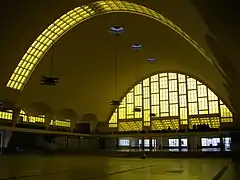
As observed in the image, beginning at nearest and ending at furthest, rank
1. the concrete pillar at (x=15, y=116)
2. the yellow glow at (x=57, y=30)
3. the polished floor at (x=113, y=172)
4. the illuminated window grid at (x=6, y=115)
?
the polished floor at (x=113, y=172) → the yellow glow at (x=57, y=30) → the concrete pillar at (x=15, y=116) → the illuminated window grid at (x=6, y=115)

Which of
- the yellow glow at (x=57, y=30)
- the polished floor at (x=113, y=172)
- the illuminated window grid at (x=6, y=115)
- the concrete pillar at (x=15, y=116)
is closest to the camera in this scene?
the polished floor at (x=113, y=172)

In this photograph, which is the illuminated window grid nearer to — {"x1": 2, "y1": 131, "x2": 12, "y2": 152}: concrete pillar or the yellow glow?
{"x1": 2, "y1": 131, "x2": 12, "y2": 152}: concrete pillar

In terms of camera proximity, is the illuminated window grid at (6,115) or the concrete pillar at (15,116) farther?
the illuminated window grid at (6,115)

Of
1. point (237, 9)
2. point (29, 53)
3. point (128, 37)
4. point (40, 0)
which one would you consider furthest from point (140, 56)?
point (237, 9)

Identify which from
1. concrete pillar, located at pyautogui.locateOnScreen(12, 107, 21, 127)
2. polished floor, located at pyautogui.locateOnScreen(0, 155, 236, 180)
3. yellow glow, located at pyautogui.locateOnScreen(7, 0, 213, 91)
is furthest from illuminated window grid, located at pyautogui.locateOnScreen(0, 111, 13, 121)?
polished floor, located at pyautogui.locateOnScreen(0, 155, 236, 180)

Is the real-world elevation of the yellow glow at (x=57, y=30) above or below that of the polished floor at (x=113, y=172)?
above

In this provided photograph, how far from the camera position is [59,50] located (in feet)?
149

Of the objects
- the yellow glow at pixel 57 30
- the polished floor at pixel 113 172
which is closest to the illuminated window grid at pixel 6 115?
the yellow glow at pixel 57 30

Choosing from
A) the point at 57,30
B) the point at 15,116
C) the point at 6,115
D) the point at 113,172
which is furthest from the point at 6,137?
the point at 113,172

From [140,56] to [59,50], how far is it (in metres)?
12.8

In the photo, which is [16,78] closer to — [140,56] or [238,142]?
[140,56]

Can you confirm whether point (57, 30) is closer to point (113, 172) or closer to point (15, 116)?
point (15, 116)

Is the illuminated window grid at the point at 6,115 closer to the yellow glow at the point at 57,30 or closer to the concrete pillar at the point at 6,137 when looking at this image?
the concrete pillar at the point at 6,137

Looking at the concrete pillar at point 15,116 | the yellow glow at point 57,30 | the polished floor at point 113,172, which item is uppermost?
the yellow glow at point 57,30
